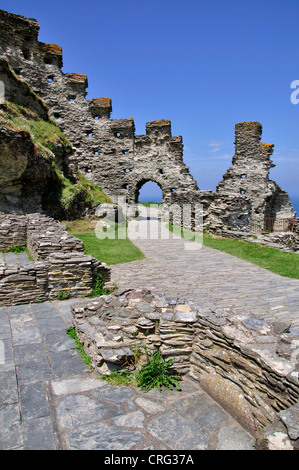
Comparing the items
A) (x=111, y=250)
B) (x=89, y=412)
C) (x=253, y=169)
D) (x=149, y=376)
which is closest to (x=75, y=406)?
(x=89, y=412)

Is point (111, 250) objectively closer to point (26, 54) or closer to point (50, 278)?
point (50, 278)

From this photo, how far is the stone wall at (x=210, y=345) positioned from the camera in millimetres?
3141

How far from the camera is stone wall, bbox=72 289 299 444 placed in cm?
314

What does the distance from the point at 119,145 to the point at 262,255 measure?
Result: 18.0m

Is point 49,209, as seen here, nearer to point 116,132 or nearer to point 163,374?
point 116,132

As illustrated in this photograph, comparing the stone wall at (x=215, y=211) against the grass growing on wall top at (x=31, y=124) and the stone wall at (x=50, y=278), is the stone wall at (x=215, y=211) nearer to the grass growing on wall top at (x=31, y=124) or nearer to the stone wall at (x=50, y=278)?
the grass growing on wall top at (x=31, y=124)

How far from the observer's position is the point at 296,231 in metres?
21.7

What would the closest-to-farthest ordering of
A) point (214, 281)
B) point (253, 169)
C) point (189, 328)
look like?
point (189, 328) → point (214, 281) → point (253, 169)

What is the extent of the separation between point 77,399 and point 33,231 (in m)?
9.06

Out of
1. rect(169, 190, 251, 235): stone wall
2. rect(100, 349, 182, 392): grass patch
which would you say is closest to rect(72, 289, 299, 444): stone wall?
rect(100, 349, 182, 392): grass patch

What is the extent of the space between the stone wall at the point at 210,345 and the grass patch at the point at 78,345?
0.35ft

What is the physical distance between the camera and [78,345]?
16.0ft

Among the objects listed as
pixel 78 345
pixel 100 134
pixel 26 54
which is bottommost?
pixel 78 345

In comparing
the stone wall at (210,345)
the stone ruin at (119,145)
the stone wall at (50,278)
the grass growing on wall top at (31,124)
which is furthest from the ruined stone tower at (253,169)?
the stone wall at (210,345)
